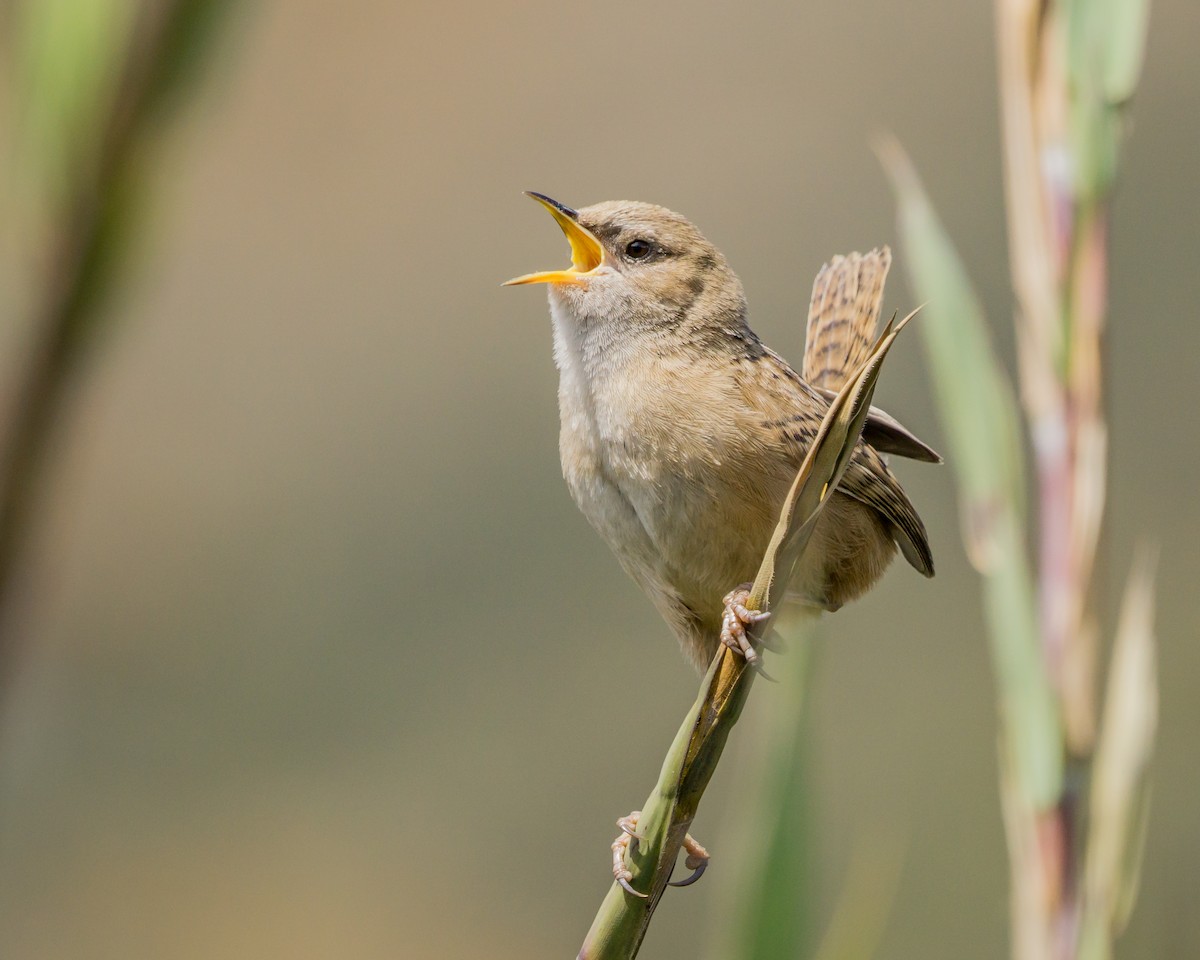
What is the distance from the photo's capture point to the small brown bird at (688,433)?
2035mm

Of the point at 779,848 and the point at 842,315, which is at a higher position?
the point at 842,315

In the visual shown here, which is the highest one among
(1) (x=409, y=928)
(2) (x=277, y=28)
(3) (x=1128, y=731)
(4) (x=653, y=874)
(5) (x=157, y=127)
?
(2) (x=277, y=28)

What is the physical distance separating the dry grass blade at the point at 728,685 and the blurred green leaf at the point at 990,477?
0.11m

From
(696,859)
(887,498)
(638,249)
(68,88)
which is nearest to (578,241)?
(638,249)

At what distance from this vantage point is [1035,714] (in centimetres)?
79

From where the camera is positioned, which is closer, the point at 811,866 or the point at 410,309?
the point at 811,866

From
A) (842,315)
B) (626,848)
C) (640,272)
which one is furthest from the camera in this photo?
(842,315)

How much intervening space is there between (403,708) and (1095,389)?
25.3 feet

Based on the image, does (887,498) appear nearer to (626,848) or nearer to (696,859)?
(696,859)

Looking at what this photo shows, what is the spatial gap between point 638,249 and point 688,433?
60 cm

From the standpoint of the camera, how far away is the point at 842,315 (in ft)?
9.07

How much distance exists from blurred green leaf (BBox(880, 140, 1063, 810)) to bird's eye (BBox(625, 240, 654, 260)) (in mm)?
1432

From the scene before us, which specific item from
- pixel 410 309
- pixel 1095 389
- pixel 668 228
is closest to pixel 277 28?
pixel 410 309

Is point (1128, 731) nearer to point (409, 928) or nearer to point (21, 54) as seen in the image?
point (21, 54)
